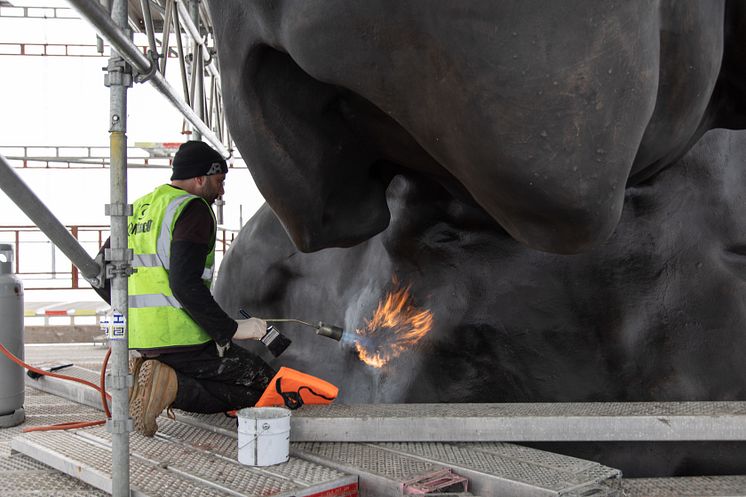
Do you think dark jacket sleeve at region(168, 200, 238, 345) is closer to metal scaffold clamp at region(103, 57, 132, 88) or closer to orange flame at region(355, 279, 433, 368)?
metal scaffold clamp at region(103, 57, 132, 88)

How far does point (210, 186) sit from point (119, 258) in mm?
1110

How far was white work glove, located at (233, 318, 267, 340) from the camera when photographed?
333 cm

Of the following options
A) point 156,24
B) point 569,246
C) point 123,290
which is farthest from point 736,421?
point 156,24

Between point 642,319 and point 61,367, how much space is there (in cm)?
332

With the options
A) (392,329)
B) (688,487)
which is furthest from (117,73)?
(688,487)

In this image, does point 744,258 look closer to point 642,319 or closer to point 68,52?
point 642,319

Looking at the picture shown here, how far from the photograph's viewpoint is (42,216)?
2.39 meters

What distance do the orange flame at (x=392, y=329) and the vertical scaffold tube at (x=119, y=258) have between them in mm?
1706

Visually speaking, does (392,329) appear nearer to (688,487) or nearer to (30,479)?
(688,487)

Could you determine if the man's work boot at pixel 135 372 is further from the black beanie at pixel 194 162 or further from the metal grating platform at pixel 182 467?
the black beanie at pixel 194 162

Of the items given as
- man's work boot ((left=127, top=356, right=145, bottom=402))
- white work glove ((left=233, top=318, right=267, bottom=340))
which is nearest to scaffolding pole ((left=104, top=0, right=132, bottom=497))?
man's work boot ((left=127, top=356, right=145, bottom=402))

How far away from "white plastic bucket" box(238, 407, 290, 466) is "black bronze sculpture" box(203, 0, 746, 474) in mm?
1018

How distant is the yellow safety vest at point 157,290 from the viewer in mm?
3174

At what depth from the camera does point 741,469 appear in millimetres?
3199
